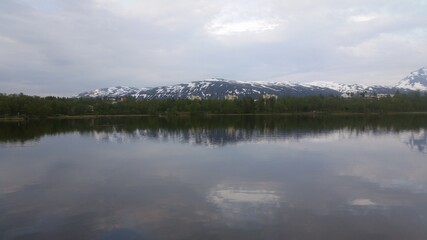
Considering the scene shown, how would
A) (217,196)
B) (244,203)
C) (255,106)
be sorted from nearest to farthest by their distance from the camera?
(244,203)
(217,196)
(255,106)

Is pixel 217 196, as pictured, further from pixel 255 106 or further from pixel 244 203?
pixel 255 106

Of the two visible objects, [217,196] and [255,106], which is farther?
[255,106]

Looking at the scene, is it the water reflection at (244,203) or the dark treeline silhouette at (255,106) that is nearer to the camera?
the water reflection at (244,203)

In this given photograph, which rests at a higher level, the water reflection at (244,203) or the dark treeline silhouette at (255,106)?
the dark treeline silhouette at (255,106)

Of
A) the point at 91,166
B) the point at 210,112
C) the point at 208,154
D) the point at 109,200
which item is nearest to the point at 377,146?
the point at 208,154

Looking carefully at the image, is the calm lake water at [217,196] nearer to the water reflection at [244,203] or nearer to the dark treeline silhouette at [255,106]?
the water reflection at [244,203]

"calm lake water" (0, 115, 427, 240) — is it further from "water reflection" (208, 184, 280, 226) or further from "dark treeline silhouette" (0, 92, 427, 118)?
"dark treeline silhouette" (0, 92, 427, 118)

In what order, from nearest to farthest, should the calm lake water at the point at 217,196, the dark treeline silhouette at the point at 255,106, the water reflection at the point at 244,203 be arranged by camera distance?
the calm lake water at the point at 217,196 → the water reflection at the point at 244,203 → the dark treeline silhouette at the point at 255,106

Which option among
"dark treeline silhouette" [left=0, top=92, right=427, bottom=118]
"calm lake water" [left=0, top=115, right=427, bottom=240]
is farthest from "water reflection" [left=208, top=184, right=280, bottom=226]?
"dark treeline silhouette" [left=0, top=92, right=427, bottom=118]

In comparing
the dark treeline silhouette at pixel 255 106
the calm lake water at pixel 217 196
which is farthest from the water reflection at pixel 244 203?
the dark treeline silhouette at pixel 255 106

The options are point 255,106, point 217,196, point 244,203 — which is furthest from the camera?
point 255,106

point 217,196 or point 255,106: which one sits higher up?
point 255,106

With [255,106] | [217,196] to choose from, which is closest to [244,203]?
[217,196]

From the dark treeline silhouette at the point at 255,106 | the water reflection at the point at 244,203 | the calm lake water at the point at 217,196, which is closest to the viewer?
the calm lake water at the point at 217,196
